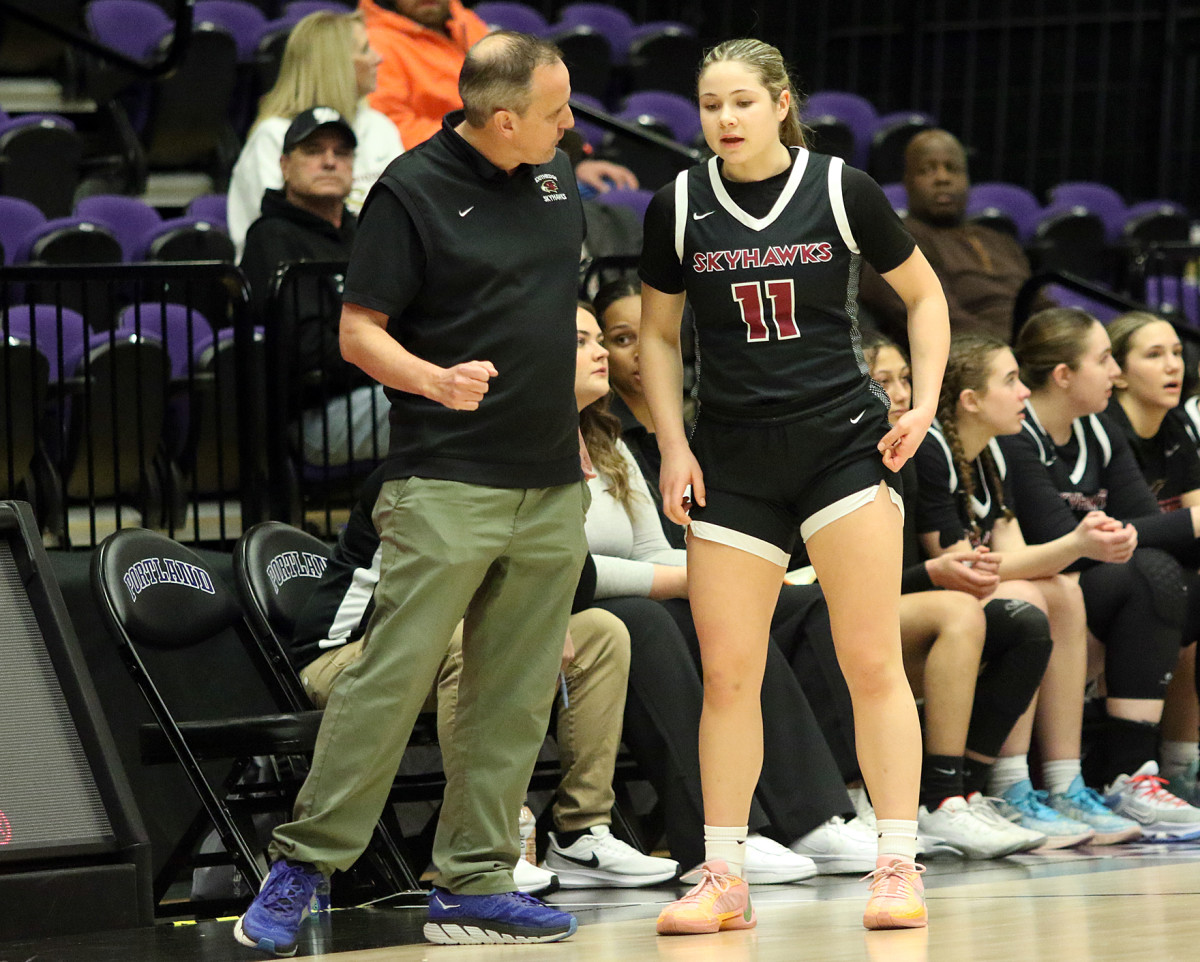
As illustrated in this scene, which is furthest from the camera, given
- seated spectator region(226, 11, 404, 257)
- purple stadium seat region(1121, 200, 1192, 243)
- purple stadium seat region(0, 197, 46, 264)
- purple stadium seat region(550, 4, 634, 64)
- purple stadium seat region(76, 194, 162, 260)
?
purple stadium seat region(550, 4, 634, 64)

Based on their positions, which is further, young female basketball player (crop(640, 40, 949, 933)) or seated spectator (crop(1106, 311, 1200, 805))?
seated spectator (crop(1106, 311, 1200, 805))

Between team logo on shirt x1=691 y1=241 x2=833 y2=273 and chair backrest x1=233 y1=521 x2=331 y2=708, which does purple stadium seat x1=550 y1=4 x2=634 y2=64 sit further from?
team logo on shirt x1=691 y1=241 x2=833 y2=273

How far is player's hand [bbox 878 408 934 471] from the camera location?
294 cm

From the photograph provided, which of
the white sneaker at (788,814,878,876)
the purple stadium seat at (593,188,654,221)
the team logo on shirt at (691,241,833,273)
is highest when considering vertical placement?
the purple stadium seat at (593,188,654,221)

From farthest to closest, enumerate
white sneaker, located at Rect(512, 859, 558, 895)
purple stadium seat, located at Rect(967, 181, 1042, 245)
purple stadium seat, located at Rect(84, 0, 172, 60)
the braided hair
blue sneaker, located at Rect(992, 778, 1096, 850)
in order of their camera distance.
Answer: purple stadium seat, located at Rect(967, 181, 1042, 245) → purple stadium seat, located at Rect(84, 0, 172, 60) → the braided hair → blue sneaker, located at Rect(992, 778, 1096, 850) → white sneaker, located at Rect(512, 859, 558, 895)

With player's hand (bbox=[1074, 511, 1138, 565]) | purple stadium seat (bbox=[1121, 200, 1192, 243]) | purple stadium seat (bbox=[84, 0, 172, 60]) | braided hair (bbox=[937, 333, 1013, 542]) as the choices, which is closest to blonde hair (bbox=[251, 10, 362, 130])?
purple stadium seat (bbox=[84, 0, 172, 60])

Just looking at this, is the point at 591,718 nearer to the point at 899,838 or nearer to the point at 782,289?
the point at 899,838

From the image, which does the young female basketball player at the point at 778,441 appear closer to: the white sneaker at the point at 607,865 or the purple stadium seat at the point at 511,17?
the white sneaker at the point at 607,865

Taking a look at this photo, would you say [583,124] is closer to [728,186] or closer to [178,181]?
[178,181]

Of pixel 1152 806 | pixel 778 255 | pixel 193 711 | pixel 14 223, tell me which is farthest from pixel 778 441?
pixel 14 223

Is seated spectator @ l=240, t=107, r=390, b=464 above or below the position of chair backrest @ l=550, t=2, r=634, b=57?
below

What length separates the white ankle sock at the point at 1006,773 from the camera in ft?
14.0

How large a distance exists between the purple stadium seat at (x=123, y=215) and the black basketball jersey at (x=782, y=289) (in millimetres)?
3481

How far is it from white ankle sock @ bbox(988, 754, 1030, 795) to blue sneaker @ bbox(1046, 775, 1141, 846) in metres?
0.14
